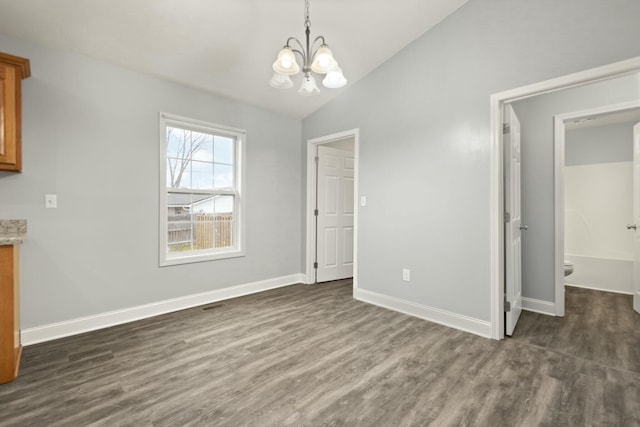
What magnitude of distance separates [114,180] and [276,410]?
2579 mm

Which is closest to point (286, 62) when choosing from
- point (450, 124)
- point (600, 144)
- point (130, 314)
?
point (450, 124)

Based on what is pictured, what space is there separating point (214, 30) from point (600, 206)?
5700 millimetres

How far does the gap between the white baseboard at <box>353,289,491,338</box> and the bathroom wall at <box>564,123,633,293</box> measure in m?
2.95

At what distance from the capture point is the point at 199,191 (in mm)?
3631

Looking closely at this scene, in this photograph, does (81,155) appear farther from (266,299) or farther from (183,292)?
(266,299)

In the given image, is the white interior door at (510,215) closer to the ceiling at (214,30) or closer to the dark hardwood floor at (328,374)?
the dark hardwood floor at (328,374)

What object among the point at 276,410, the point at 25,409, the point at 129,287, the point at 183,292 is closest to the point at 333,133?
the point at 183,292

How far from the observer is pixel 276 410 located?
173 cm

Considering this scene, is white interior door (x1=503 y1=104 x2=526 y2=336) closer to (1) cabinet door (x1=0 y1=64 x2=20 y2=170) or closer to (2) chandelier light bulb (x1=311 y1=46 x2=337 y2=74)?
(2) chandelier light bulb (x1=311 y1=46 x2=337 y2=74)

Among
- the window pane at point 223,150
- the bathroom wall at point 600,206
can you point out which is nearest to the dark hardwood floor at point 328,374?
the bathroom wall at point 600,206

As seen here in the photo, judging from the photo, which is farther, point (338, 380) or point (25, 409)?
point (338, 380)

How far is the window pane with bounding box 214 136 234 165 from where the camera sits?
3.84 metres

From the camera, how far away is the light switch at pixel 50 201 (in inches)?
102

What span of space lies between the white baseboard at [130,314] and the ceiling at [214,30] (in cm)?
241
